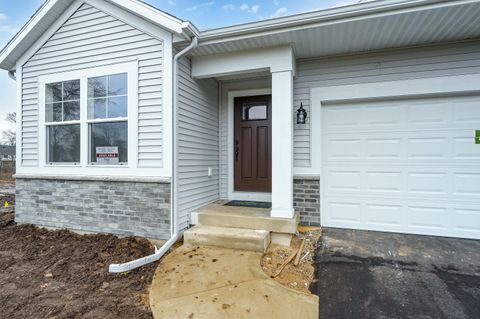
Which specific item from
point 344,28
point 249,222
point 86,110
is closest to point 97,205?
point 86,110

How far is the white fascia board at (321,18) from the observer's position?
2.85 meters

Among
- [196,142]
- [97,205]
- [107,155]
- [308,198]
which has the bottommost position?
[97,205]

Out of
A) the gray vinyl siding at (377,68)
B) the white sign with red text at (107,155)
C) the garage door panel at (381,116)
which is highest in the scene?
the gray vinyl siding at (377,68)

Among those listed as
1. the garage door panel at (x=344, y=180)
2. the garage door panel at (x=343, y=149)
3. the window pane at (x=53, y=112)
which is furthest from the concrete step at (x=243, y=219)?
the window pane at (x=53, y=112)

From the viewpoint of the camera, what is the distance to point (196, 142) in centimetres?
418

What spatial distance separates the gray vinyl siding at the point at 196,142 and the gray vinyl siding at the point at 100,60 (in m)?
0.34

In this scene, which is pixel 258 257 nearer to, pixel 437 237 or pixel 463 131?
pixel 437 237

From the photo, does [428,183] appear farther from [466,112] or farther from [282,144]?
[282,144]

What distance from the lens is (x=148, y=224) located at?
3.68 metres

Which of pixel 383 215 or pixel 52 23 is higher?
pixel 52 23

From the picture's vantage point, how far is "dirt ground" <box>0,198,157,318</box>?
2.25 meters

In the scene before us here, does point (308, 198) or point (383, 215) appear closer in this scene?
point (383, 215)

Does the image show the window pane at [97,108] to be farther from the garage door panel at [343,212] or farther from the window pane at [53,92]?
the garage door panel at [343,212]

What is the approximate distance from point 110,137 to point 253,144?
2.42 metres
